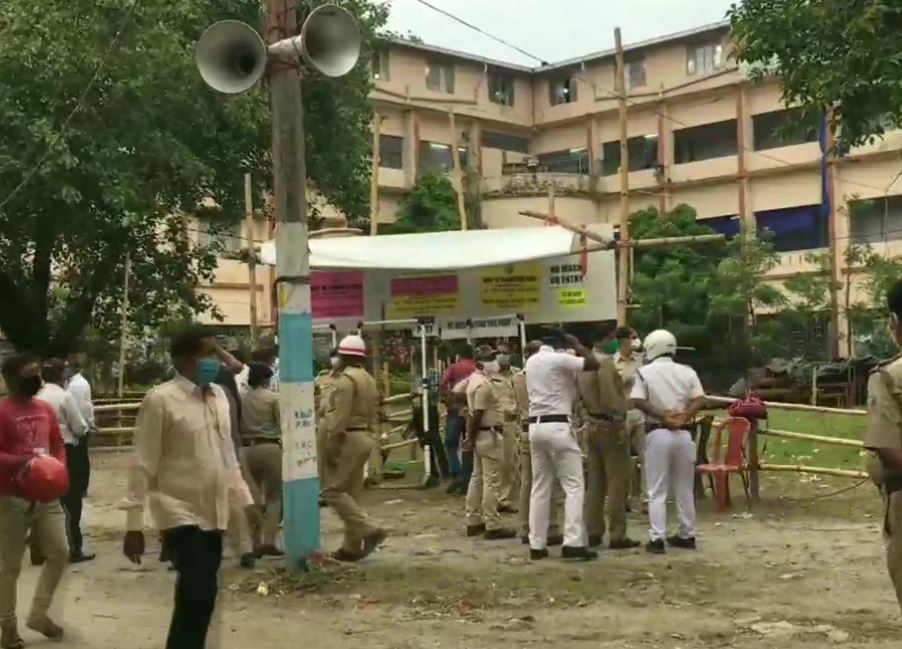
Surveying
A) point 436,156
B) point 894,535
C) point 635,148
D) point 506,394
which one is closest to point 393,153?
point 436,156

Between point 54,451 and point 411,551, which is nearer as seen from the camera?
point 54,451

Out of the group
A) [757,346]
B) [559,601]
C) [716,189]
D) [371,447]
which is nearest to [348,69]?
[371,447]

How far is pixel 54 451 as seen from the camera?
7.09 metres

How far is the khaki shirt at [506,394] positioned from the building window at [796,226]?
93.2 ft

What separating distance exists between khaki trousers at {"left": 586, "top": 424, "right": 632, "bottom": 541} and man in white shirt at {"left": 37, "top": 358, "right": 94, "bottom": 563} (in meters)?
4.28

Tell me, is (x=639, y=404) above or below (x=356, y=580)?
above

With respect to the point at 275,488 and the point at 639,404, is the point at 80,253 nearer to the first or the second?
the point at 275,488

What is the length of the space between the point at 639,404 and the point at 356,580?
2.61 metres

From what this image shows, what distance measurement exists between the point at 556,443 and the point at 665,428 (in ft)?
2.93

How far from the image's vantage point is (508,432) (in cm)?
1200

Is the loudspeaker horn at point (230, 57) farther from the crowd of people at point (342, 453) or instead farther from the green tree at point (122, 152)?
the green tree at point (122, 152)

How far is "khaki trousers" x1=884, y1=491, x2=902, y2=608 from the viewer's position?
471cm

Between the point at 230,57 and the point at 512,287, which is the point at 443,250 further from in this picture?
the point at 230,57

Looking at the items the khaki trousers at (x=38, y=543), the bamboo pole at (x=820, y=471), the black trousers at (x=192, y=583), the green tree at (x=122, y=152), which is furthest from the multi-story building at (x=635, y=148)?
the black trousers at (x=192, y=583)
